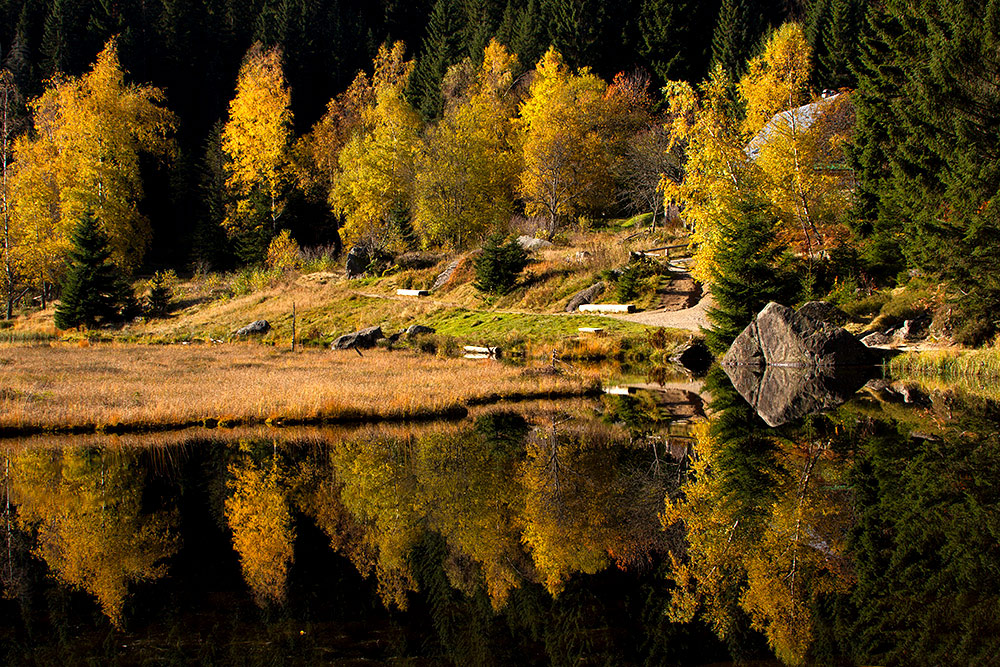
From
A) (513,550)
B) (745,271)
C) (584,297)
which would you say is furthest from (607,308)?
(513,550)

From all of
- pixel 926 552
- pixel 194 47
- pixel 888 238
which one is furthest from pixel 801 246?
pixel 194 47

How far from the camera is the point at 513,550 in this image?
8305 millimetres

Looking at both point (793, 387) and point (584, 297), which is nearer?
point (793, 387)

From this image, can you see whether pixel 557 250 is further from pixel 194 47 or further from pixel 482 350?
pixel 194 47

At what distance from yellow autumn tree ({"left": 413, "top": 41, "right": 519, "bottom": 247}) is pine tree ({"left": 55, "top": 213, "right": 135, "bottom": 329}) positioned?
1798 centimetres

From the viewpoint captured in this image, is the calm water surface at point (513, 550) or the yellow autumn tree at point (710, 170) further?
the yellow autumn tree at point (710, 170)

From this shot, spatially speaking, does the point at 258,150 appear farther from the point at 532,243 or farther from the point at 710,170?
the point at 710,170

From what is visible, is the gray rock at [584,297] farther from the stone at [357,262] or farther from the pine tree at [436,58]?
the pine tree at [436,58]

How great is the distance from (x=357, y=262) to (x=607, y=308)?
1870 cm

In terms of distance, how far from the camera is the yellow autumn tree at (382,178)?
4622 centimetres

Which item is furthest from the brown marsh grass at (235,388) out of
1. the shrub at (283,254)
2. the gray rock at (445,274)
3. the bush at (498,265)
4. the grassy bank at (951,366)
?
the shrub at (283,254)

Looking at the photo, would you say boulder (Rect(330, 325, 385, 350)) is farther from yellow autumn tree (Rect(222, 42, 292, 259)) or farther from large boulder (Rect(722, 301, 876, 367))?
yellow autumn tree (Rect(222, 42, 292, 259))

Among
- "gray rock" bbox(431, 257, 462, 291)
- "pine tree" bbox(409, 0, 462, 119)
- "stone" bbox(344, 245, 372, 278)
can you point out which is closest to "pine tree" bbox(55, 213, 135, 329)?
"stone" bbox(344, 245, 372, 278)

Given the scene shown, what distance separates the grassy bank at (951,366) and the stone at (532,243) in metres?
22.3
